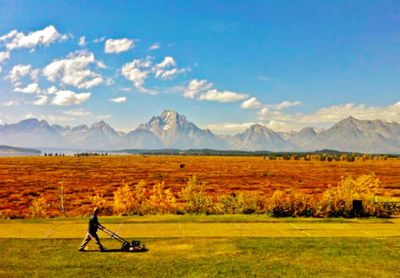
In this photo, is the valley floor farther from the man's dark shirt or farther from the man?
the man's dark shirt

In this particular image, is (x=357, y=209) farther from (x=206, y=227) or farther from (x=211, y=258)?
(x=211, y=258)

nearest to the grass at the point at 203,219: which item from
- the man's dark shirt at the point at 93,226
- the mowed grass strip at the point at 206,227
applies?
the mowed grass strip at the point at 206,227

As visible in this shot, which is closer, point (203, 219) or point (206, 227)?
point (206, 227)

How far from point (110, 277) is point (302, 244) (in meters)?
8.22

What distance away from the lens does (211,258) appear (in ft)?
49.2

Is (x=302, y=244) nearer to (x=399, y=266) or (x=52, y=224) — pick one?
(x=399, y=266)

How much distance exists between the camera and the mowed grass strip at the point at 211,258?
13.4 meters

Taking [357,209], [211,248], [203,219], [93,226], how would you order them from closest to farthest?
[93,226], [211,248], [203,219], [357,209]

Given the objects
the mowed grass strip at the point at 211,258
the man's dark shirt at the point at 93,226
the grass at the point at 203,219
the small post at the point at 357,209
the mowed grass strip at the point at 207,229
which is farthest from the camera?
the small post at the point at 357,209

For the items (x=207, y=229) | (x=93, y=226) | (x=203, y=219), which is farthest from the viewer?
(x=203, y=219)

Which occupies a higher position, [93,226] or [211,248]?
[93,226]

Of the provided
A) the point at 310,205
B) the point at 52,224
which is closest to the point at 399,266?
the point at 310,205

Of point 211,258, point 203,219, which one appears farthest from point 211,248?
point 203,219

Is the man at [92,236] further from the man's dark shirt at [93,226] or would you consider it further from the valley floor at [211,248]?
the valley floor at [211,248]
